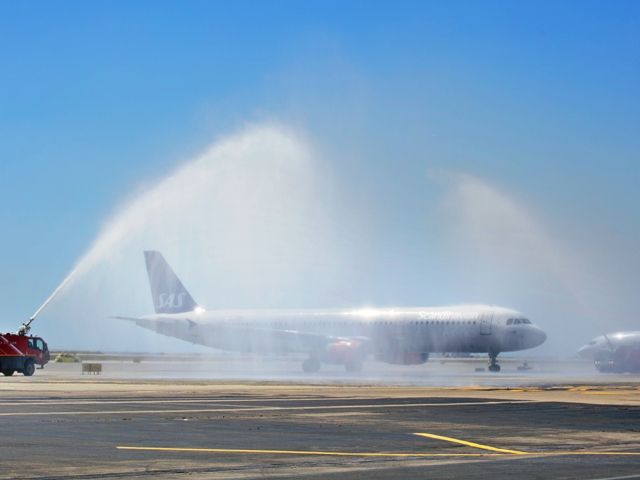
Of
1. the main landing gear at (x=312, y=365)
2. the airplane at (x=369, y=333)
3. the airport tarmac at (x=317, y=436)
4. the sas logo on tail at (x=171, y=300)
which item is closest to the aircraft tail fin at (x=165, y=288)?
the sas logo on tail at (x=171, y=300)

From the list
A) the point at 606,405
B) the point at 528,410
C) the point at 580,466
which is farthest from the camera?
the point at 606,405

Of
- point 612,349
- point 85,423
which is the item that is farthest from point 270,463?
point 612,349

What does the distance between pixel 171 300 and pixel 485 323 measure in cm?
3641

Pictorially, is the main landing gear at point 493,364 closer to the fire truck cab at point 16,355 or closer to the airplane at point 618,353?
the airplane at point 618,353

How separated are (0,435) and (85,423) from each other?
12.8ft

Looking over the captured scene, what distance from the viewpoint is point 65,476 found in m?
17.5

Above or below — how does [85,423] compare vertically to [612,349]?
below

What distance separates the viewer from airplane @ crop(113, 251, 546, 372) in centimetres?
8856

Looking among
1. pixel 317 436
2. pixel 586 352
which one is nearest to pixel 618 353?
pixel 586 352

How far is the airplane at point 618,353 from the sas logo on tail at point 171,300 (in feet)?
135

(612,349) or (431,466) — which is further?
(612,349)

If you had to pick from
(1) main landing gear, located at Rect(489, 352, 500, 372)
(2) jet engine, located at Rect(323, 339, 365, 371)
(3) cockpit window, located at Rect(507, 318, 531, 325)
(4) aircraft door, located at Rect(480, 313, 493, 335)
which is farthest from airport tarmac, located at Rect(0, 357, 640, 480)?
(1) main landing gear, located at Rect(489, 352, 500, 372)

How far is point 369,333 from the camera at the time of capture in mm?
91438

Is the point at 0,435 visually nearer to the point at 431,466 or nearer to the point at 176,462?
the point at 176,462
